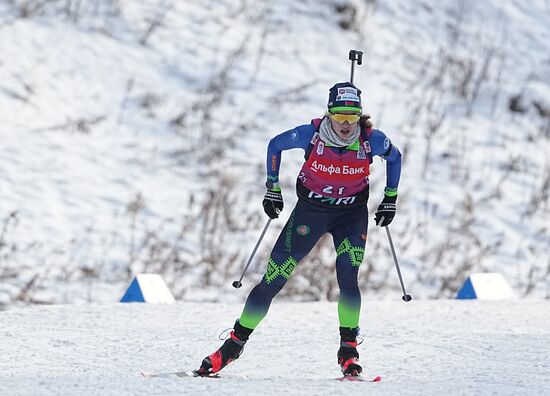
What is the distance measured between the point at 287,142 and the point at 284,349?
4.86 feet

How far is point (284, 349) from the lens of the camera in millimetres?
6207

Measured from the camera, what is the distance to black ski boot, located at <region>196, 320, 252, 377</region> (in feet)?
17.2

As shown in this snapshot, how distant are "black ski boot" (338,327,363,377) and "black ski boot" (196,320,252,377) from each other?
51 centimetres

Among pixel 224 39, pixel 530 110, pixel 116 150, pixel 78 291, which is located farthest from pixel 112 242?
pixel 530 110

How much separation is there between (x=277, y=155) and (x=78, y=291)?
399cm

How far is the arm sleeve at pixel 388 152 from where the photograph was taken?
5.35 metres

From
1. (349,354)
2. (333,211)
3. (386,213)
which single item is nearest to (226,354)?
(349,354)

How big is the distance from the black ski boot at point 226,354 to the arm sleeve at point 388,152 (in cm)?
114

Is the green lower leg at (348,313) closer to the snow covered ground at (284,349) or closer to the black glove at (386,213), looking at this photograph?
the snow covered ground at (284,349)

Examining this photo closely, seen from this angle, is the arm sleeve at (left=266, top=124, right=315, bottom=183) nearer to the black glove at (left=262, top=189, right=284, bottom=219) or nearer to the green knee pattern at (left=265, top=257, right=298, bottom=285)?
the black glove at (left=262, top=189, right=284, bottom=219)

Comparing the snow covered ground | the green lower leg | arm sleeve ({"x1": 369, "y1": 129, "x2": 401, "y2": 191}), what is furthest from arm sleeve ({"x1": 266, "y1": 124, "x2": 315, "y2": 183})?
the snow covered ground

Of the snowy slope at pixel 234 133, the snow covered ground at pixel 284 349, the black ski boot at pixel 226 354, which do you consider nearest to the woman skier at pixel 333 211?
the black ski boot at pixel 226 354

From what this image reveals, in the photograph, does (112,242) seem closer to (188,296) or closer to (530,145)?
(188,296)

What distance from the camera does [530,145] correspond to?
44.5ft
